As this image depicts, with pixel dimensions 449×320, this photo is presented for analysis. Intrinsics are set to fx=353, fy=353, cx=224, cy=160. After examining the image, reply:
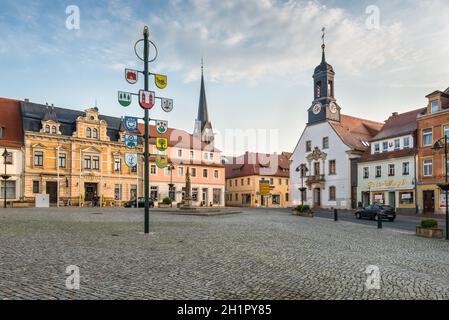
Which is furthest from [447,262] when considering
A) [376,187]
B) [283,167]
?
[283,167]

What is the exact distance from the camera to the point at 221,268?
26.0 feet

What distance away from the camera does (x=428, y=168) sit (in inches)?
1502

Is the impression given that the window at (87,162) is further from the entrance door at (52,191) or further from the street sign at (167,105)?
the street sign at (167,105)

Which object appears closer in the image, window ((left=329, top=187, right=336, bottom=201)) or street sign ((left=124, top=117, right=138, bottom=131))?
street sign ((left=124, top=117, right=138, bottom=131))

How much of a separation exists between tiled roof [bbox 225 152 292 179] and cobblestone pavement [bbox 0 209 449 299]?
5894 centimetres

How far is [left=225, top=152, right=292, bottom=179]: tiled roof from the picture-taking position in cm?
7231

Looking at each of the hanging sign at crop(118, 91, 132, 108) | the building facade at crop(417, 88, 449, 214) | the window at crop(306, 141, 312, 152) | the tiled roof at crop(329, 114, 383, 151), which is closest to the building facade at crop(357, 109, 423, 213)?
the building facade at crop(417, 88, 449, 214)

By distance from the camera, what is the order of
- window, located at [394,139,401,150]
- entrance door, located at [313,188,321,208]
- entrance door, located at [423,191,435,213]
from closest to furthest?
entrance door, located at [423,191,435,213] < window, located at [394,139,401,150] < entrance door, located at [313,188,321,208]

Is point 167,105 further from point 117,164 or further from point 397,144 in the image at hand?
point 117,164

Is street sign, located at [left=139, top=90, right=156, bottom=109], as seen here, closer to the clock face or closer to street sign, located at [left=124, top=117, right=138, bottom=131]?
street sign, located at [left=124, top=117, right=138, bottom=131]

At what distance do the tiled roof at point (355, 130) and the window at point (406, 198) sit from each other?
10.3m

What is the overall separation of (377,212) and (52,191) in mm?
38476
